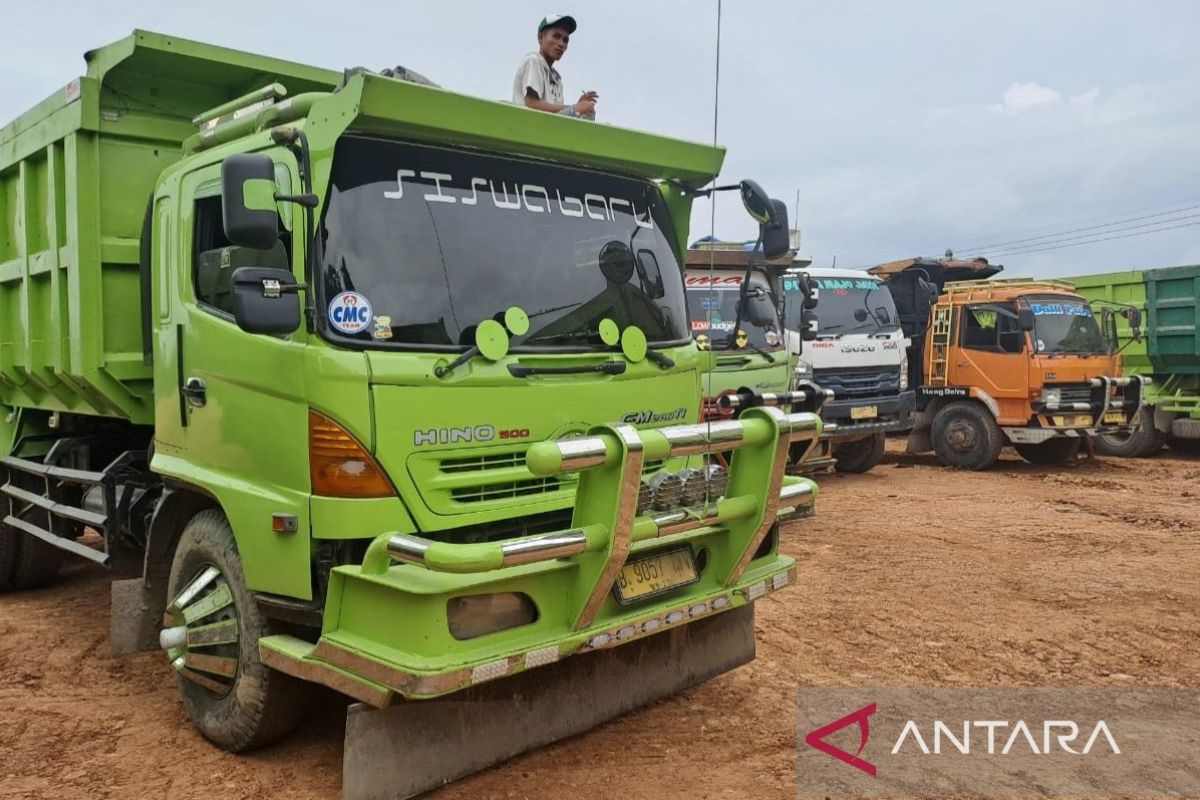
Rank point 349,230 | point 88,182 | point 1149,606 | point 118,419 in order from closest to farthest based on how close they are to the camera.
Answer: point 349,230
point 88,182
point 118,419
point 1149,606

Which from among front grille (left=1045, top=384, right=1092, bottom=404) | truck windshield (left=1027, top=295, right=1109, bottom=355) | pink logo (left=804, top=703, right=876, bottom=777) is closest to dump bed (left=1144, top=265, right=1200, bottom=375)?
truck windshield (left=1027, top=295, right=1109, bottom=355)

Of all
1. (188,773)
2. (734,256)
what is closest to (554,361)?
(188,773)

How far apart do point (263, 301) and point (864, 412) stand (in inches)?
349

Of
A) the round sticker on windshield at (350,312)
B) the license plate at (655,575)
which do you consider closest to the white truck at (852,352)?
the license plate at (655,575)

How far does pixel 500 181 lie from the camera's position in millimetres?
3811

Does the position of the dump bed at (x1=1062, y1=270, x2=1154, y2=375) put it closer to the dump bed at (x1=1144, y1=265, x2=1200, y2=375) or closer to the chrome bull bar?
the dump bed at (x1=1144, y1=265, x2=1200, y2=375)

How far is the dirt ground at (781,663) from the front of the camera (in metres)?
3.62

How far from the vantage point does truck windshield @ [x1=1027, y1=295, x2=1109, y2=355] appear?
1262 centimetres

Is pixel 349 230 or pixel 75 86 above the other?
pixel 75 86

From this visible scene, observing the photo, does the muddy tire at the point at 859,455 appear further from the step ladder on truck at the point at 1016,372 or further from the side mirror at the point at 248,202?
the side mirror at the point at 248,202

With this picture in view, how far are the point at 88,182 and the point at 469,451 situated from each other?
2589mm

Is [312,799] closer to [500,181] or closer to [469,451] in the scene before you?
[469,451]

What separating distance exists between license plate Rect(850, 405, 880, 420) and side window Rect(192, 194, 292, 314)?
8318 millimetres

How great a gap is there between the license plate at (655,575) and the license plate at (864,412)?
760 cm
